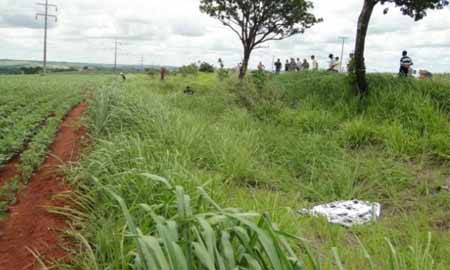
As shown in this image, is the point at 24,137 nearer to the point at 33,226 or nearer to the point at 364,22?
the point at 33,226

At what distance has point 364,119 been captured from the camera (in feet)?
28.3

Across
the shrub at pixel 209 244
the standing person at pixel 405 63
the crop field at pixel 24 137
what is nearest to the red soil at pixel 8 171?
the crop field at pixel 24 137

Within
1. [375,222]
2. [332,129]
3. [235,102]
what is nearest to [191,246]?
[375,222]

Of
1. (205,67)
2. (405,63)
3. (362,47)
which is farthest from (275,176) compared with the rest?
(205,67)

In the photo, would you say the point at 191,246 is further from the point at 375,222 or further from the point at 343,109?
the point at 343,109

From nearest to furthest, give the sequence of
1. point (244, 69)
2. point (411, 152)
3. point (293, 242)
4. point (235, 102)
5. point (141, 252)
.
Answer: point (141, 252) < point (293, 242) < point (411, 152) < point (235, 102) < point (244, 69)

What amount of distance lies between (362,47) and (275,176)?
5538 mm

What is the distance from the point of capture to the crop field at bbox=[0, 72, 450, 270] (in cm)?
218

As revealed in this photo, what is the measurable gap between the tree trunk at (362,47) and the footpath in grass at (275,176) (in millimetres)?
303

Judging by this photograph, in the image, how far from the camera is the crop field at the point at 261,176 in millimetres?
2182

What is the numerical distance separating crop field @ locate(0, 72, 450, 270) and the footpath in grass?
15 millimetres

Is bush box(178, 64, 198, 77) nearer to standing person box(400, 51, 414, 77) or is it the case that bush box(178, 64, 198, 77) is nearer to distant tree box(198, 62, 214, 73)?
distant tree box(198, 62, 214, 73)

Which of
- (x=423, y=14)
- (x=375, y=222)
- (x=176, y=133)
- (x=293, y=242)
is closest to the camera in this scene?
(x=293, y=242)

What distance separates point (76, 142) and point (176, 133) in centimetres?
132
